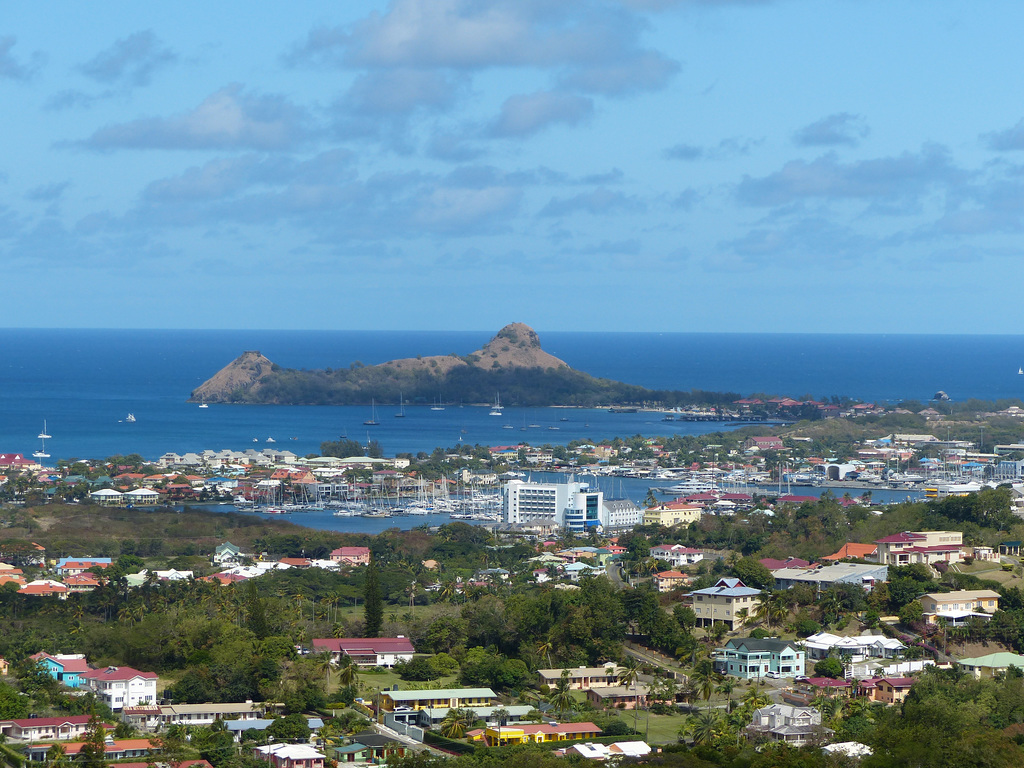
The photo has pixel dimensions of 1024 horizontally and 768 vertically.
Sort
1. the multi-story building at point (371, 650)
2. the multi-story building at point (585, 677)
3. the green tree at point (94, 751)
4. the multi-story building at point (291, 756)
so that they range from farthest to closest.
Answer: the multi-story building at point (371, 650) < the multi-story building at point (585, 677) < the multi-story building at point (291, 756) < the green tree at point (94, 751)

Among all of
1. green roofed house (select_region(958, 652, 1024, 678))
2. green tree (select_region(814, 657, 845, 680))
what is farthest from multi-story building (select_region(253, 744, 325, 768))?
green roofed house (select_region(958, 652, 1024, 678))

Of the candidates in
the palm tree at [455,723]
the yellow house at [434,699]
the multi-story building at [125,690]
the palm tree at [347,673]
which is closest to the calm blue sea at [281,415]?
the palm tree at [347,673]

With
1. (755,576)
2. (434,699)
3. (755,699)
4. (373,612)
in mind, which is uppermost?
(755,576)

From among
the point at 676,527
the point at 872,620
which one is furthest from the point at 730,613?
the point at 676,527

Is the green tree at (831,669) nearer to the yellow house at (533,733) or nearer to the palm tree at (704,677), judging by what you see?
the palm tree at (704,677)

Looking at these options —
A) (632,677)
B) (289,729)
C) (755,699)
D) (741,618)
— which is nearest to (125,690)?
(289,729)

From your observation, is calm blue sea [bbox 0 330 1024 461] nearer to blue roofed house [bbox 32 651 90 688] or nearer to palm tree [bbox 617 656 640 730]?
blue roofed house [bbox 32 651 90 688]

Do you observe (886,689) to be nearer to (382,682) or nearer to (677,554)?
(382,682)
